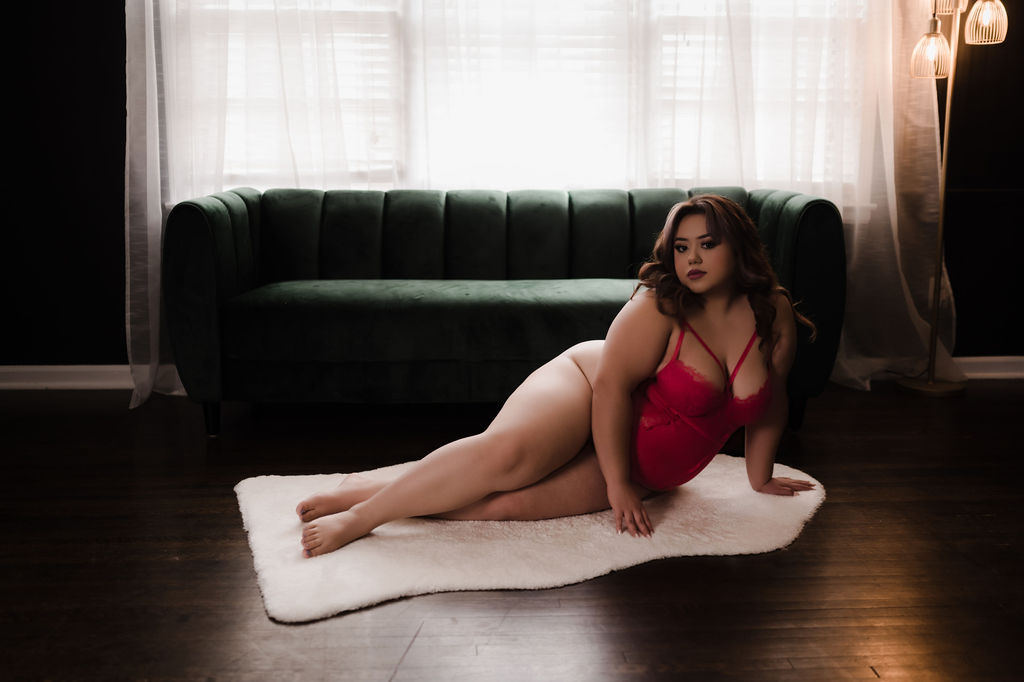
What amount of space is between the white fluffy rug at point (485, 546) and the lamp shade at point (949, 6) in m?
2.21

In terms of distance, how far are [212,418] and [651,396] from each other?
5.45 feet

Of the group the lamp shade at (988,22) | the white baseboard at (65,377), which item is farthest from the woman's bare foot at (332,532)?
the lamp shade at (988,22)

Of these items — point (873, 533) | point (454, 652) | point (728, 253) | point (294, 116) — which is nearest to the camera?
point (454, 652)

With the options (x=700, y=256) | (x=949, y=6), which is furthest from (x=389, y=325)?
(x=949, y=6)

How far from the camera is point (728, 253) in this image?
1921 mm

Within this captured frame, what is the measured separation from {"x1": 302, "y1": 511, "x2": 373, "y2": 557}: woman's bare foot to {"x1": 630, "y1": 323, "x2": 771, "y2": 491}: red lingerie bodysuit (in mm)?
670

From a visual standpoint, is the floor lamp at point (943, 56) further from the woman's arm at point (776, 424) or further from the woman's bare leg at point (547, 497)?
the woman's bare leg at point (547, 497)

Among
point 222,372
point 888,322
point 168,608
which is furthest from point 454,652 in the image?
point 888,322

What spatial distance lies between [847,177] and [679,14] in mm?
1015

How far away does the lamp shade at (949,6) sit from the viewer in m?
3.45

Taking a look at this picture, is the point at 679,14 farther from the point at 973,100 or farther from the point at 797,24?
the point at 973,100

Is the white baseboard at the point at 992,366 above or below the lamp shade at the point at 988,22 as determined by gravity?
below

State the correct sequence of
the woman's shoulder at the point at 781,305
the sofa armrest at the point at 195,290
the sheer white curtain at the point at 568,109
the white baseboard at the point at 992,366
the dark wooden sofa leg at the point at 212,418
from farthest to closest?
1. the white baseboard at the point at 992,366
2. the sheer white curtain at the point at 568,109
3. the dark wooden sofa leg at the point at 212,418
4. the sofa armrest at the point at 195,290
5. the woman's shoulder at the point at 781,305

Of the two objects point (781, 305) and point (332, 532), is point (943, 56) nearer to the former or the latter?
point (781, 305)
